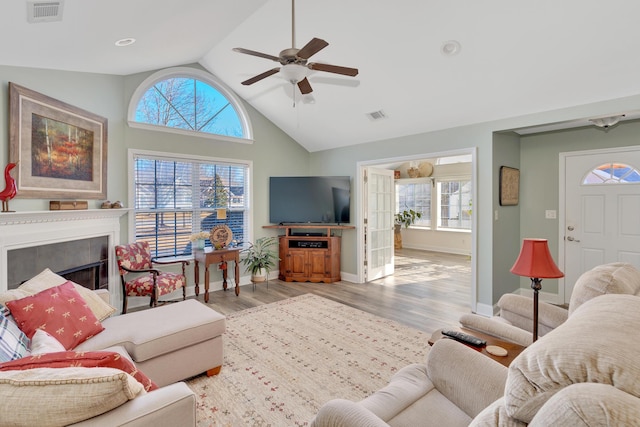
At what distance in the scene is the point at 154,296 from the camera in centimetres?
370

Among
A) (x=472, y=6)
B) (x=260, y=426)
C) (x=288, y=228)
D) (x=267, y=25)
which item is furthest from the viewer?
(x=288, y=228)

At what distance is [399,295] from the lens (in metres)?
4.73

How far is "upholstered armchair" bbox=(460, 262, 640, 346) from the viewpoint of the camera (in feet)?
5.16

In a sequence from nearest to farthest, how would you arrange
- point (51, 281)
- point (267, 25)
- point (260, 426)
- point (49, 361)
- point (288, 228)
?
point (49, 361) < point (260, 426) < point (51, 281) < point (267, 25) < point (288, 228)

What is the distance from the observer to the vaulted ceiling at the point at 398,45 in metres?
2.43

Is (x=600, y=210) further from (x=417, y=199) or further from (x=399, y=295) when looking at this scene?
(x=417, y=199)

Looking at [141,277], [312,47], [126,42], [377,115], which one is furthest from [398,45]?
[141,277]

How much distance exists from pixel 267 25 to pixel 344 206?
9.86 feet

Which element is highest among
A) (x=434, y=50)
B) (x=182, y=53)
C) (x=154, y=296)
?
(x=182, y=53)

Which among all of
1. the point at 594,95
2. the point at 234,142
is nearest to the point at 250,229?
the point at 234,142

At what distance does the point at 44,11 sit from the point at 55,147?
1.52 m

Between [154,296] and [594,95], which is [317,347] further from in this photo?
[594,95]

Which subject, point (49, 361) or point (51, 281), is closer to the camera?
point (49, 361)

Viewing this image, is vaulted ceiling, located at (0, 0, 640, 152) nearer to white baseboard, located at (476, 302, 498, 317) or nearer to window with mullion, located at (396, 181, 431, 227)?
white baseboard, located at (476, 302, 498, 317)
